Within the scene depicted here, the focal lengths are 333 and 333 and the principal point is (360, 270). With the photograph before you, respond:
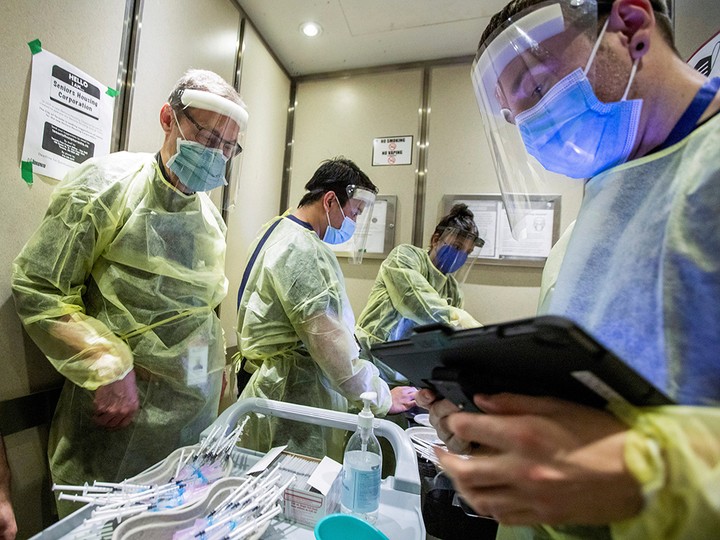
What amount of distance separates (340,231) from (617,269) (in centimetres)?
118

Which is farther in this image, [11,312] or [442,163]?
[442,163]

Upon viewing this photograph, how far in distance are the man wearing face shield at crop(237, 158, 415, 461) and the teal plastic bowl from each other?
1.77 feet

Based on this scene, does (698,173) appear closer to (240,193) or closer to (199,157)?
(199,157)

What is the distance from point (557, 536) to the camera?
0.43 meters

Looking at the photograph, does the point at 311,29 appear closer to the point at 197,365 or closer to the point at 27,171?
the point at 27,171

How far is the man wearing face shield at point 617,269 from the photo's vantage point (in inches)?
10.1

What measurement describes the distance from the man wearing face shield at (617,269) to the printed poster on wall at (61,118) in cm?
126

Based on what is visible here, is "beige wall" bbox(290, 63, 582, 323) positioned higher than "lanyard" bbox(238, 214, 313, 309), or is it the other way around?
"beige wall" bbox(290, 63, 582, 323)

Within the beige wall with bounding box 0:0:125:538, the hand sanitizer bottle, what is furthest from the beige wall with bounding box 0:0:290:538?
the hand sanitizer bottle

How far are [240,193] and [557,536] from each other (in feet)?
6.78

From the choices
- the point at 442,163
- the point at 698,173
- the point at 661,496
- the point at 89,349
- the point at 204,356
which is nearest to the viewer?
the point at 661,496

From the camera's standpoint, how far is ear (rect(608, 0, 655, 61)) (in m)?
0.54

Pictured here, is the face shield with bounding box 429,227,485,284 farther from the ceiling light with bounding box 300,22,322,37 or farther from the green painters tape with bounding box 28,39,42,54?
the green painters tape with bounding box 28,39,42,54

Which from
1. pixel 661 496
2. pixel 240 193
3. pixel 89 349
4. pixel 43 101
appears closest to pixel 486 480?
pixel 661 496
